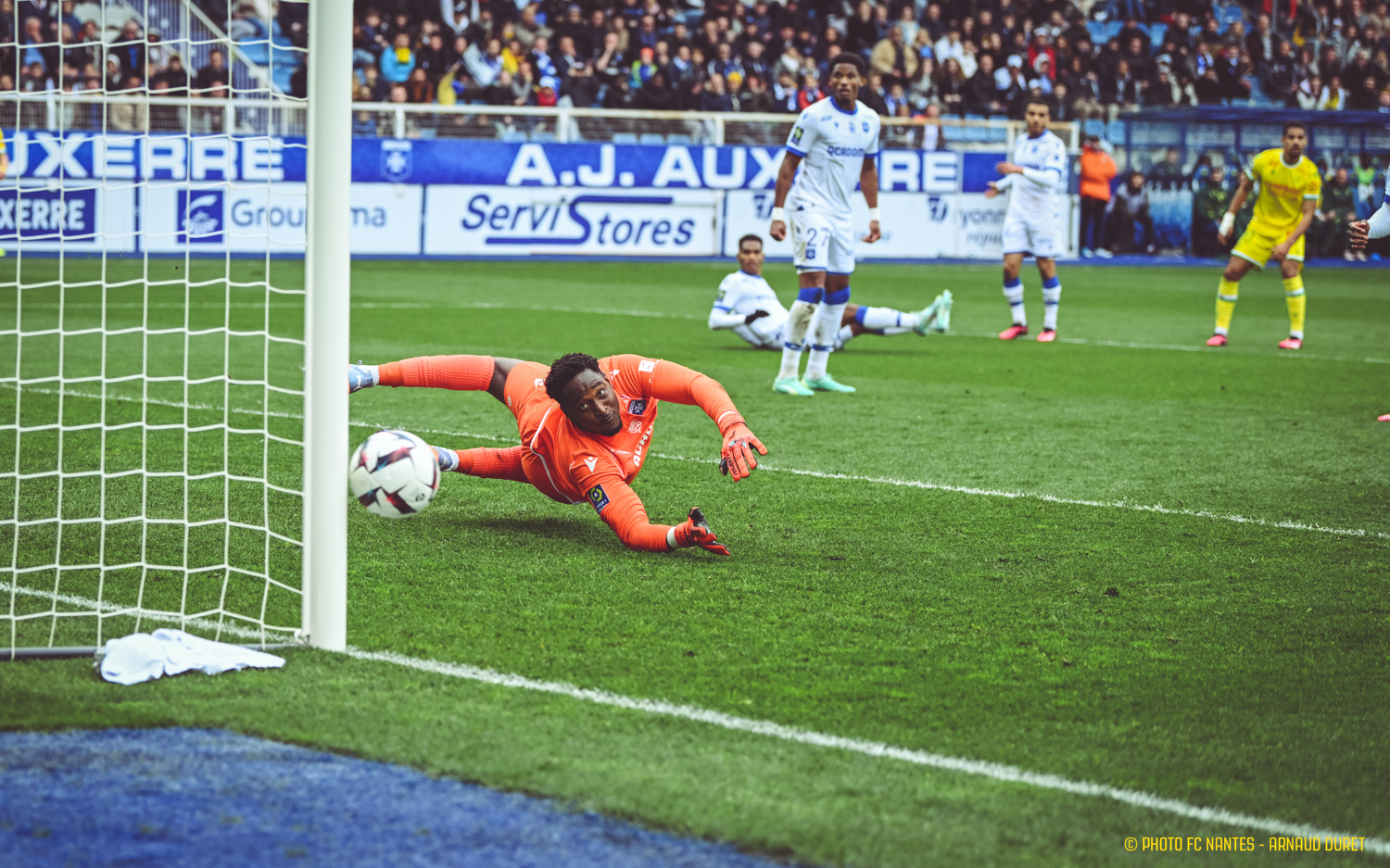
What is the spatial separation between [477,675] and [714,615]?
33.8 inches

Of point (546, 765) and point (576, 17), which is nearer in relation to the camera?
point (546, 765)

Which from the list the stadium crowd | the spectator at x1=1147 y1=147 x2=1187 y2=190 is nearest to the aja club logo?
the stadium crowd

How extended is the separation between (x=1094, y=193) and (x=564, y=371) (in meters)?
21.1

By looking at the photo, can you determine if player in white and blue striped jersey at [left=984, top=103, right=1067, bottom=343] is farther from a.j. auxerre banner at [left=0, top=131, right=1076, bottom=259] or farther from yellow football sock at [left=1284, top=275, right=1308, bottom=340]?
a.j. auxerre banner at [left=0, top=131, right=1076, bottom=259]

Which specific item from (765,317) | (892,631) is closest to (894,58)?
(765,317)

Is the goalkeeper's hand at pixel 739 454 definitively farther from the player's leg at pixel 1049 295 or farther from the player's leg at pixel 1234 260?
the player's leg at pixel 1234 260

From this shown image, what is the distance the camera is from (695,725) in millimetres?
3354

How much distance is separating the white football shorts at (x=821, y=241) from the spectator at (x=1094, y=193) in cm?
1581

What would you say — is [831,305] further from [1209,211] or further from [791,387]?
[1209,211]

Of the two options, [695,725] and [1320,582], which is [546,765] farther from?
[1320,582]

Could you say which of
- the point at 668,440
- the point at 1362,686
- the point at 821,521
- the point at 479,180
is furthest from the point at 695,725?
the point at 479,180

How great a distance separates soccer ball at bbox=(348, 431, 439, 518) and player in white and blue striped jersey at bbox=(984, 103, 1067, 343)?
9.24m

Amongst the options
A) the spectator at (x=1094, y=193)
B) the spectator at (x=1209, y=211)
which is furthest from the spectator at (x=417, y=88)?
the spectator at (x=1209, y=211)

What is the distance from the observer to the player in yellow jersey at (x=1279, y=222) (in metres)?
12.4
